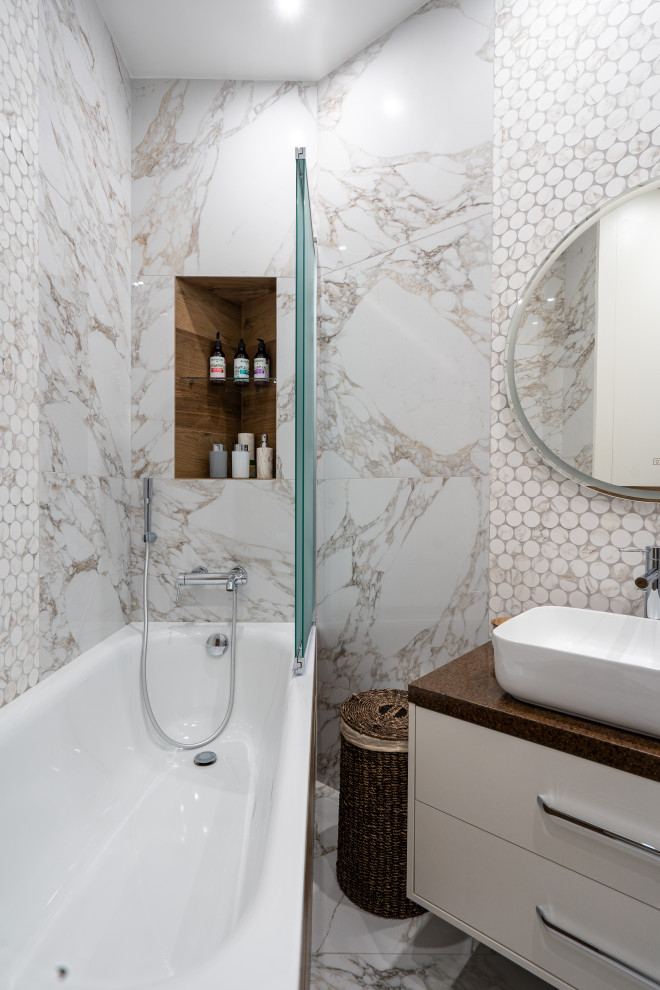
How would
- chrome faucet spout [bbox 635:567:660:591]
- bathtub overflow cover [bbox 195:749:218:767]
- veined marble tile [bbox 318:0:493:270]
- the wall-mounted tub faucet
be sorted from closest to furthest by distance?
1. chrome faucet spout [bbox 635:567:660:591]
2. veined marble tile [bbox 318:0:493:270]
3. bathtub overflow cover [bbox 195:749:218:767]
4. the wall-mounted tub faucet

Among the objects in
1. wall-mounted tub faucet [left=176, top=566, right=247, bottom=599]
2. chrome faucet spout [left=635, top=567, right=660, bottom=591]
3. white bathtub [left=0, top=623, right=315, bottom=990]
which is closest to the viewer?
white bathtub [left=0, top=623, right=315, bottom=990]

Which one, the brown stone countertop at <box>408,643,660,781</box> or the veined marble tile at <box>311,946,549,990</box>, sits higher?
the brown stone countertop at <box>408,643,660,781</box>

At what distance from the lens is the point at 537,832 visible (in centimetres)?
104

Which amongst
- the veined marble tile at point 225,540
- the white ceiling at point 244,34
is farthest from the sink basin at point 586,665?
the white ceiling at point 244,34

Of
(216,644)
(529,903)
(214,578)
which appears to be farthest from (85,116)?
(529,903)

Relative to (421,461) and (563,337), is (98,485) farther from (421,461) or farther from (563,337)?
(563,337)

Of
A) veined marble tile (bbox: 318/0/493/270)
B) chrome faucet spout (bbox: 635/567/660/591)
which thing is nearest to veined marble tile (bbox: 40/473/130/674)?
veined marble tile (bbox: 318/0/493/270)

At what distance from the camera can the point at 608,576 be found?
4.66 ft

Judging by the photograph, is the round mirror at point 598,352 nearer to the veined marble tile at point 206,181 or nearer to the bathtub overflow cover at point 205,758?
the veined marble tile at point 206,181

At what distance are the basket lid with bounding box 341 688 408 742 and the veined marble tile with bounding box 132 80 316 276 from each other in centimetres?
164

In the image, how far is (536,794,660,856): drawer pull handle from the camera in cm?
91

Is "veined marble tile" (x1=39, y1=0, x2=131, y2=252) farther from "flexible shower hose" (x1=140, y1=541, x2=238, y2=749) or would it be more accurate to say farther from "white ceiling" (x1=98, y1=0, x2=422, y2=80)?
"flexible shower hose" (x1=140, y1=541, x2=238, y2=749)

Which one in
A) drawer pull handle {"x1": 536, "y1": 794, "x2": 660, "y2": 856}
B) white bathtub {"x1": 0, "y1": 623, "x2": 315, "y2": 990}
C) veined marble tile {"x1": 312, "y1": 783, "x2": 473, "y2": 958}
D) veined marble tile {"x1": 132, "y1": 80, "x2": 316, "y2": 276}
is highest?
veined marble tile {"x1": 132, "y1": 80, "x2": 316, "y2": 276}

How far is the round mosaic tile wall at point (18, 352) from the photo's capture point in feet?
4.29
